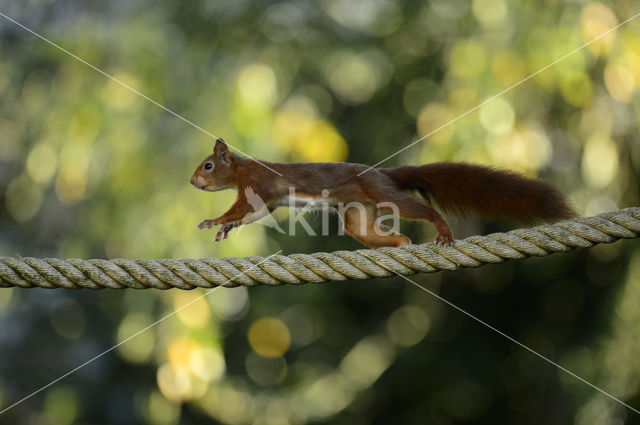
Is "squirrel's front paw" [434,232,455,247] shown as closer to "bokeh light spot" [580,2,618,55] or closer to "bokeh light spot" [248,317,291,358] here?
"bokeh light spot" [580,2,618,55]

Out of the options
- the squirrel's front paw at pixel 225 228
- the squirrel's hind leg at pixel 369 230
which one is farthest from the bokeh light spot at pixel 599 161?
the squirrel's front paw at pixel 225 228

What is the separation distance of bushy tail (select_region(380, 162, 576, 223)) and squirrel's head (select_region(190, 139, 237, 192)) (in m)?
0.40

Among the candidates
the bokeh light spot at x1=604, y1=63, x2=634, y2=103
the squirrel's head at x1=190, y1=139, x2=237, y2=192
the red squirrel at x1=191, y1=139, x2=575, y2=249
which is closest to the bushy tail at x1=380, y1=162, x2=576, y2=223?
the red squirrel at x1=191, y1=139, x2=575, y2=249

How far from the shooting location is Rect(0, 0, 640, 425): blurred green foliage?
2.95 metres

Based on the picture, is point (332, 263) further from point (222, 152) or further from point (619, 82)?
point (619, 82)

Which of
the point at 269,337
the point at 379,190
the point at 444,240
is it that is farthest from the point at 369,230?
the point at 269,337

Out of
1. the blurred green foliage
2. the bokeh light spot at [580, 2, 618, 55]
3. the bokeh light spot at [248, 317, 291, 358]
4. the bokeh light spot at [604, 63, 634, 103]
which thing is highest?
the bokeh light spot at [580, 2, 618, 55]

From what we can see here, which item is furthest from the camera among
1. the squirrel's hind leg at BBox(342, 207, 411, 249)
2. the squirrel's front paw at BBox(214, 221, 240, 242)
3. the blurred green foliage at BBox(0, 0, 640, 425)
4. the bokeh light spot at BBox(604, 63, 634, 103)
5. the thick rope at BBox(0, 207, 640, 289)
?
the blurred green foliage at BBox(0, 0, 640, 425)

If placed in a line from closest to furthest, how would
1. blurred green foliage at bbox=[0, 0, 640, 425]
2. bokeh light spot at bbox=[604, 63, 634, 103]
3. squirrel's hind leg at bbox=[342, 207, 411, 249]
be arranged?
squirrel's hind leg at bbox=[342, 207, 411, 249] → bokeh light spot at bbox=[604, 63, 634, 103] → blurred green foliage at bbox=[0, 0, 640, 425]

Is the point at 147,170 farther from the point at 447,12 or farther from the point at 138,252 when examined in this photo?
the point at 447,12

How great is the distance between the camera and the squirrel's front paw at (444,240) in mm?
1658

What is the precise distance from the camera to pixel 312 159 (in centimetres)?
312

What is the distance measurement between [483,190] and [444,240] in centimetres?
31

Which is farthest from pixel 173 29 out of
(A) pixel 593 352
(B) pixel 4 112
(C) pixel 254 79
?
(A) pixel 593 352
